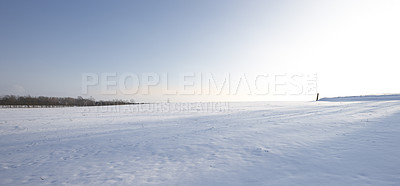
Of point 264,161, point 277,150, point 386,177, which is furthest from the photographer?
point 277,150

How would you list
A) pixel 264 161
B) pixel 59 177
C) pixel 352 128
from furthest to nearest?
pixel 352 128
pixel 264 161
pixel 59 177

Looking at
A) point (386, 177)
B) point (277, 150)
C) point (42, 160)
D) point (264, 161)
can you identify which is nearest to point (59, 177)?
point (42, 160)

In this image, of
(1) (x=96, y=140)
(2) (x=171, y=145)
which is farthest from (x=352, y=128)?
(1) (x=96, y=140)

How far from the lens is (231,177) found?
4957 millimetres

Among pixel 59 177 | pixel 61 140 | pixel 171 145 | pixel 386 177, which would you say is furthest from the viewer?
pixel 61 140

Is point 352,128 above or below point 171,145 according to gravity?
above

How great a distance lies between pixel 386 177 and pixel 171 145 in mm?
7113

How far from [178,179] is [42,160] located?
5.96 meters

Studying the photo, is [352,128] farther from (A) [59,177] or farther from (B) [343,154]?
(A) [59,177]

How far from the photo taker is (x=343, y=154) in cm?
589

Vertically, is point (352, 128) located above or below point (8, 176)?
above

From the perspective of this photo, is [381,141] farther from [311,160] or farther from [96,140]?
[96,140]

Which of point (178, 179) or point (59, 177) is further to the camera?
point (59, 177)

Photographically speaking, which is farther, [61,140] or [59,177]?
[61,140]
